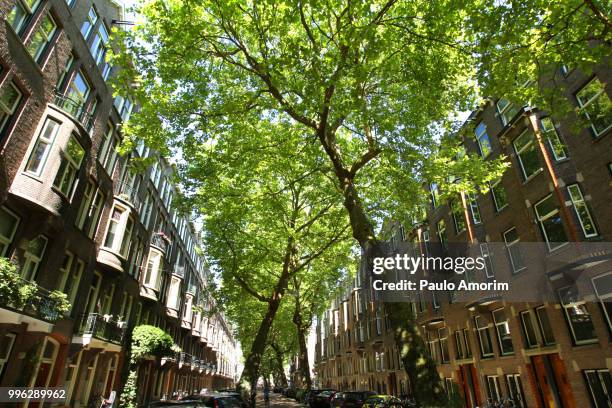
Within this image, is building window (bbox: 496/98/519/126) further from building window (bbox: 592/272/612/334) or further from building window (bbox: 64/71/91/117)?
building window (bbox: 64/71/91/117)

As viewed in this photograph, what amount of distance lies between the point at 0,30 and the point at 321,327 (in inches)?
2980

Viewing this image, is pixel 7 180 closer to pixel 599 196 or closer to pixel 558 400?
pixel 599 196

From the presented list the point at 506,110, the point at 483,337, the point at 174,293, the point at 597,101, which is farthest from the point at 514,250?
the point at 174,293

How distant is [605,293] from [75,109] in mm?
22079

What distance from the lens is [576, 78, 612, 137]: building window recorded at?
1363 cm

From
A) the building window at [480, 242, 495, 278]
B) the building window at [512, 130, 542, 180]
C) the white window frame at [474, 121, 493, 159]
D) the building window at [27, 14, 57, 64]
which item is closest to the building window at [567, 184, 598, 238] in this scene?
the building window at [512, 130, 542, 180]

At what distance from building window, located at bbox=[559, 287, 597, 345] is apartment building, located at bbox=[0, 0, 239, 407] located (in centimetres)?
1705

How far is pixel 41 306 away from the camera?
512 inches

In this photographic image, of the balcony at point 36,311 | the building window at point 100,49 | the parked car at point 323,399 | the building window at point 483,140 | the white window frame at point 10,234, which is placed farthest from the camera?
the parked car at point 323,399

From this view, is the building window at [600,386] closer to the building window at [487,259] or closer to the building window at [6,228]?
the building window at [487,259]

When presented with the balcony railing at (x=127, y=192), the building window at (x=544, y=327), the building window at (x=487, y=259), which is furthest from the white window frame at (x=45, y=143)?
the building window at (x=487, y=259)

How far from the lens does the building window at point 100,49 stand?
1786 centimetres

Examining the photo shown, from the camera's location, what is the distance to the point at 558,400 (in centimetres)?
1557

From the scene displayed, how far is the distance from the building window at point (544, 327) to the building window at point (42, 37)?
2286 cm
